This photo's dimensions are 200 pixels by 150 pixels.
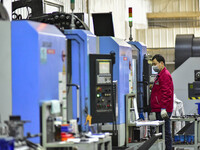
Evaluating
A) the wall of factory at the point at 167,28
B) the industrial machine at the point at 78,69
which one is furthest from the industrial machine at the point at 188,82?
the wall of factory at the point at 167,28

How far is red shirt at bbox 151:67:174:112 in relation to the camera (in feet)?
26.3

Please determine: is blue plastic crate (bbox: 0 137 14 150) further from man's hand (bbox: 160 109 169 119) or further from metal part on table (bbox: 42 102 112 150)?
man's hand (bbox: 160 109 169 119)

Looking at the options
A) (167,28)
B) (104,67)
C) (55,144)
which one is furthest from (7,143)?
(167,28)

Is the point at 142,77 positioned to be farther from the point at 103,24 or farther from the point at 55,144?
the point at 55,144

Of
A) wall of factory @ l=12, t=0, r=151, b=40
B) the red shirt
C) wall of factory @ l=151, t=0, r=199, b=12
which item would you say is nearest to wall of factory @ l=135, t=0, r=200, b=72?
wall of factory @ l=151, t=0, r=199, b=12

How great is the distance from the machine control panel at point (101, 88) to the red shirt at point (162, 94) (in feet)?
6.24

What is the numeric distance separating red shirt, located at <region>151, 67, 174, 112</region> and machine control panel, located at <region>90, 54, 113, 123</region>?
1901 mm

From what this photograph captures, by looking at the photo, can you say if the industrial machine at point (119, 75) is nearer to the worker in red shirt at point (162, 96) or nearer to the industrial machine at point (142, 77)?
the worker in red shirt at point (162, 96)

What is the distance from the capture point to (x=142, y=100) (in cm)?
880

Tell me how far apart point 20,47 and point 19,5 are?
4074mm

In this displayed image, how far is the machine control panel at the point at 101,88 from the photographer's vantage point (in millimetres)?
6117

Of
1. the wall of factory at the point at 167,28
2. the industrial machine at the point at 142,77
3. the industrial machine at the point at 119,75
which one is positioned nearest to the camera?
the industrial machine at the point at 119,75

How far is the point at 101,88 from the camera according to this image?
6172mm

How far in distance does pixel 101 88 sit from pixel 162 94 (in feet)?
6.88
